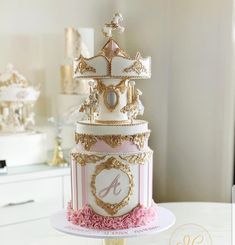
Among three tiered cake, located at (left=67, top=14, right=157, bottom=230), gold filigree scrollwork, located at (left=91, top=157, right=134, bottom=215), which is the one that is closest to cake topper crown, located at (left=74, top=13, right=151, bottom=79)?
three tiered cake, located at (left=67, top=14, right=157, bottom=230)

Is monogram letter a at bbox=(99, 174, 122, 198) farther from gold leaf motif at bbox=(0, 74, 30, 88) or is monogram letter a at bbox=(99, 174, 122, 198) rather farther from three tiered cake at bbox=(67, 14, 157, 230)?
gold leaf motif at bbox=(0, 74, 30, 88)

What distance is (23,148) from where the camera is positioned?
2.49 meters

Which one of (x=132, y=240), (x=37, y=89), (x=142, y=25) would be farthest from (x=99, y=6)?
(x=132, y=240)

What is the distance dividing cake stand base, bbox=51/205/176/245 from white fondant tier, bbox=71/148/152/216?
0.06 meters

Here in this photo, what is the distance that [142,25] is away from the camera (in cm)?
295

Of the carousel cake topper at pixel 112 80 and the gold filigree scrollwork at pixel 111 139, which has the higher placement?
the carousel cake topper at pixel 112 80

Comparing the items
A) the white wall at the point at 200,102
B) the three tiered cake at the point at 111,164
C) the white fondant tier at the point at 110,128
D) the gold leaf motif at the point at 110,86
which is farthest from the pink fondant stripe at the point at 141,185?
the white wall at the point at 200,102

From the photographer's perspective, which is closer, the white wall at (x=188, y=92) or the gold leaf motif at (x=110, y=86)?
the gold leaf motif at (x=110, y=86)

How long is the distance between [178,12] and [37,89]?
3.16 ft

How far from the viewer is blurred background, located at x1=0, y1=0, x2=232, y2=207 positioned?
8.00 ft

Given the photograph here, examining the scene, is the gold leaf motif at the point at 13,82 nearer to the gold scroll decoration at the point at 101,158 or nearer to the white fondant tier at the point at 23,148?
the white fondant tier at the point at 23,148

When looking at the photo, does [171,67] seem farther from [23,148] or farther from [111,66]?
[111,66]

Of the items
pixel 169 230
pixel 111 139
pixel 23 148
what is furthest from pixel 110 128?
pixel 23 148

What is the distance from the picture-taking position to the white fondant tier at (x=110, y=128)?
126cm
